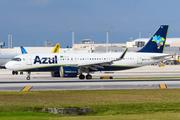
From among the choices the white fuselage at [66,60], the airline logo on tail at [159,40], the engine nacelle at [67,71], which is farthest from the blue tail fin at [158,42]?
the engine nacelle at [67,71]

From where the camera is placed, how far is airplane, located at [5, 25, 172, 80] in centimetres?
4191

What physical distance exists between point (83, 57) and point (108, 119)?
3124 cm

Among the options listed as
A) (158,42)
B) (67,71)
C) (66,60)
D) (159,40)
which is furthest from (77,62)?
(159,40)

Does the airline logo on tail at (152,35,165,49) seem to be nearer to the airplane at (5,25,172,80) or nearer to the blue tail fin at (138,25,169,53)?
the blue tail fin at (138,25,169,53)

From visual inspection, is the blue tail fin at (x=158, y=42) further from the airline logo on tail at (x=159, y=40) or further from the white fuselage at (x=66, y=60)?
the white fuselage at (x=66, y=60)

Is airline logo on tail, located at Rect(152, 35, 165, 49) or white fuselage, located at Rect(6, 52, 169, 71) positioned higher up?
airline logo on tail, located at Rect(152, 35, 165, 49)

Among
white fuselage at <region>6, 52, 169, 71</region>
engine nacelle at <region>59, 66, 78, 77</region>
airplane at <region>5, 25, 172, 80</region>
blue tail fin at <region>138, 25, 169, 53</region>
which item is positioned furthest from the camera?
blue tail fin at <region>138, 25, 169, 53</region>

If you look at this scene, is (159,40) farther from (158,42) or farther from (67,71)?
(67,71)

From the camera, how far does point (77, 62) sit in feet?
147

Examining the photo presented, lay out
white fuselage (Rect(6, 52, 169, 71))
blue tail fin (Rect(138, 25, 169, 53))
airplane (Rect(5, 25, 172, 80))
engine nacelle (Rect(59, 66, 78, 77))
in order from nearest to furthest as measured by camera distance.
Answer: engine nacelle (Rect(59, 66, 78, 77))
airplane (Rect(5, 25, 172, 80))
white fuselage (Rect(6, 52, 169, 71))
blue tail fin (Rect(138, 25, 169, 53))

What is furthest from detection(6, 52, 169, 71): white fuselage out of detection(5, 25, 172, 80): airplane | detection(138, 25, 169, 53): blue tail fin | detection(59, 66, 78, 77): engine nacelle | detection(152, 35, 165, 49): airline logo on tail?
detection(59, 66, 78, 77): engine nacelle

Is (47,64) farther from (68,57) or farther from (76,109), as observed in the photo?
(76,109)

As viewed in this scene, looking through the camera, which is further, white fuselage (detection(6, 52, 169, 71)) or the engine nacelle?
white fuselage (detection(6, 52, 169, 71))

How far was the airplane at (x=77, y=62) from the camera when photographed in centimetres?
4191
